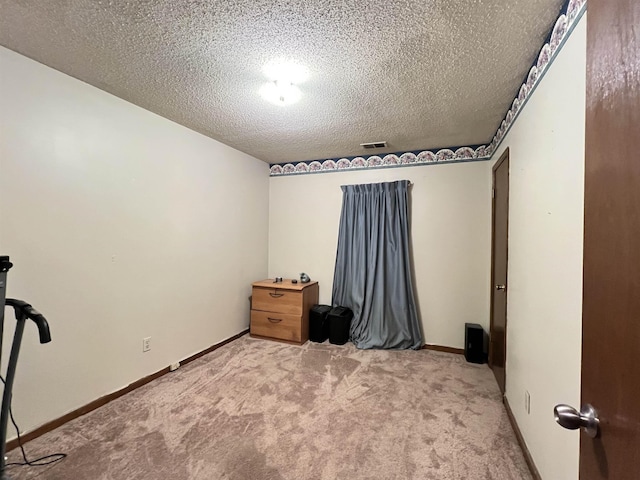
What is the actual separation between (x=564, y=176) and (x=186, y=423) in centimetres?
A: 255

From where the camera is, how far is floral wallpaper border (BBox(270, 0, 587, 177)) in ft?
4.02

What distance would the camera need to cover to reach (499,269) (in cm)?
253

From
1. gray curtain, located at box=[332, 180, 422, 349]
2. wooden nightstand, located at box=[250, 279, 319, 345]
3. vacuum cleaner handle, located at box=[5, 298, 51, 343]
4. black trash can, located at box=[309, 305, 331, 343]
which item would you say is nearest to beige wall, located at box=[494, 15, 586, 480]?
gray curtain, located at box=[332, 180, 422, 349]

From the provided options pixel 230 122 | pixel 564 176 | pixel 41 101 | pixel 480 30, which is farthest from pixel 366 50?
pixel 41 101

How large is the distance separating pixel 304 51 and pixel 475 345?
303cm

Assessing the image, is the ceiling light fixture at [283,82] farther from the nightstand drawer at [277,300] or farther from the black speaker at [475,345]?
the black speaker at [475,345]

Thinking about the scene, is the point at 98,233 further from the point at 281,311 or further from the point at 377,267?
the point at 377,267

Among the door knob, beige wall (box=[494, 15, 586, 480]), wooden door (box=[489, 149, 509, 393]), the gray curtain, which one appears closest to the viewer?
the door knob

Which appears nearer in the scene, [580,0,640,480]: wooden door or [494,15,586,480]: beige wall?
[580,0,640,480]: wooden door

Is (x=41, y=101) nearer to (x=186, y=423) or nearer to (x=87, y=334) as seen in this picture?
(x=87, y=334)

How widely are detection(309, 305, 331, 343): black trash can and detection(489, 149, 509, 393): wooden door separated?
1.75 m

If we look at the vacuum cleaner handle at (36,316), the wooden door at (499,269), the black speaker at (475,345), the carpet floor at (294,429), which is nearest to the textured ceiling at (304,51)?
the wooden door at (499,269)

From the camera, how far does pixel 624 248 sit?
1.65 ft

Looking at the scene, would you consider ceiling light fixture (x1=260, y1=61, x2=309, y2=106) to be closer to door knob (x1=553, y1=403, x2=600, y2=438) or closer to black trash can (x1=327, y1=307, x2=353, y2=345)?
door knob (x1=553, y1=403, x2=600, y2=438)
